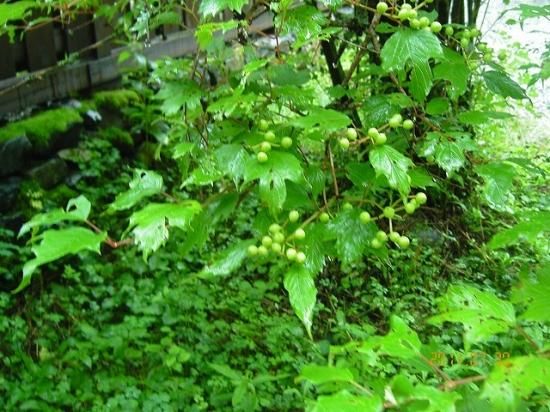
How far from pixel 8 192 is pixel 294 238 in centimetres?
231

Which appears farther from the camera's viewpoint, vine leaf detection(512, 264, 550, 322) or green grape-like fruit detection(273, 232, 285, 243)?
green grape-like fruit detection(273, 232, 285, 243)

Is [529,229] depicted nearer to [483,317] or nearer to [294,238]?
[483,317]

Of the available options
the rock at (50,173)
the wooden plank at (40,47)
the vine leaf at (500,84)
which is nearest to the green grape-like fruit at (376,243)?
the vine leaf at (500,84)

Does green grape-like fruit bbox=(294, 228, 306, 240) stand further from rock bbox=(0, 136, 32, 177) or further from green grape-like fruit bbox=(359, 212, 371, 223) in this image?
rock bbox=(0, 136, 32, 177)

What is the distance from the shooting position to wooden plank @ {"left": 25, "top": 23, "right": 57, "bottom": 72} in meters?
3.18

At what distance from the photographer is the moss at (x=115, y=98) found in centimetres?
374

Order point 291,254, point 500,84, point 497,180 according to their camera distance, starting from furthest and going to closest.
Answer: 1. point 500,84
2. point 497,180
3. point 291,254

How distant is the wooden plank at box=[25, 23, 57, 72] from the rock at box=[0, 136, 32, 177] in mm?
433

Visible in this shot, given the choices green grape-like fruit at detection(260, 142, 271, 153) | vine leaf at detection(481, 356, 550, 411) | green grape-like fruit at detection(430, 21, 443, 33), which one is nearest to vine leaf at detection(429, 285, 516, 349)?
vine leaf at detection(481, 356, 550, 411)

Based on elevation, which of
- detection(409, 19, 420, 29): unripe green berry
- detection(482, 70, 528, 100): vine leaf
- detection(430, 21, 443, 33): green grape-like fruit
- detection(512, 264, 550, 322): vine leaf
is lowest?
detection(512, 264, 550, 322): vine leaf

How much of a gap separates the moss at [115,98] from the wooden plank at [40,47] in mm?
437

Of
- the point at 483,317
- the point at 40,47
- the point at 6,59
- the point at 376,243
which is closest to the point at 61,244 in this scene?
the point at 376,243

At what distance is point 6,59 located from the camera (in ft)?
9.96

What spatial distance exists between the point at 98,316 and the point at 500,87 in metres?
2.11
